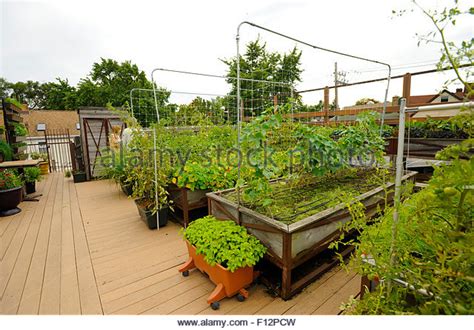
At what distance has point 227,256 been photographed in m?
1.56

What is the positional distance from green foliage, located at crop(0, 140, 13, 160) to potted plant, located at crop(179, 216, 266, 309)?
14.7ft

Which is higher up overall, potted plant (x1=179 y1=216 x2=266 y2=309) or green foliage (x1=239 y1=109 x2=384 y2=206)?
green foliage (x1=239 y1=109 x2=384 y2=206)

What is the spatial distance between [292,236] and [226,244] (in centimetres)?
48

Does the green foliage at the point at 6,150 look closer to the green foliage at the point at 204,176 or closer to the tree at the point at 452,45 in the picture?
the green foliage at the point at 204,176

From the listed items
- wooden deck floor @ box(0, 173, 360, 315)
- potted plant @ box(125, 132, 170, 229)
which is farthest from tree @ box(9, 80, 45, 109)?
→ potted plant @ box(125, 132, 170, 229)

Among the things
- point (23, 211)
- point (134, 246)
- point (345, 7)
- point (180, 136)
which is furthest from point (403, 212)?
point (23, 211)

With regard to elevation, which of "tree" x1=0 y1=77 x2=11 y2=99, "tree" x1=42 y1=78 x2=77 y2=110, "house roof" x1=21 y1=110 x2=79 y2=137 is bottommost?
"tree" x1=0 y1=77 x2=11 y2=99

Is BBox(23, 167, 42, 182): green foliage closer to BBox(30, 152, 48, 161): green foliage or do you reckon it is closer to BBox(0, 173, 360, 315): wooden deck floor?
BBox(0, 173, 360, 315): wooden deck floor

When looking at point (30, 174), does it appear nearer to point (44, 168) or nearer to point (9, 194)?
point (9, 194)

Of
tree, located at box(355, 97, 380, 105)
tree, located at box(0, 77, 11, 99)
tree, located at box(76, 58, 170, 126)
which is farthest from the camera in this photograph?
tree, located at box(76, 58, 170, 126)

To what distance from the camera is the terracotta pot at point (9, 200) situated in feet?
11.2

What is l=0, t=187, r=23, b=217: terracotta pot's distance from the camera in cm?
342

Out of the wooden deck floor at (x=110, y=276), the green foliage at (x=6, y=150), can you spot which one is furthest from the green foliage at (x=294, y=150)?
the green foliage at (x=6, y=150)

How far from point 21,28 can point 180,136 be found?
98.8 inches
